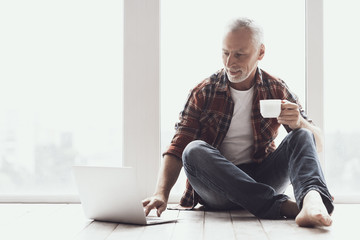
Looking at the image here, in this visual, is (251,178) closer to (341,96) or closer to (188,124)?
(188,124)

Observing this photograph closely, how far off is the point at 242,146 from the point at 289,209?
445 mm

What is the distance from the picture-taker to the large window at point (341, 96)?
119 inches

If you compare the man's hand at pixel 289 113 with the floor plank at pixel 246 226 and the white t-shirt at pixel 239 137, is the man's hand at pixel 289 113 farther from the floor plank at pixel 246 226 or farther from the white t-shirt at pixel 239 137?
the floor plank at pixel 246 226

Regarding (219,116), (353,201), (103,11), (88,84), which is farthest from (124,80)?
(353,201)

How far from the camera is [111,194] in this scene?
6.89 feet

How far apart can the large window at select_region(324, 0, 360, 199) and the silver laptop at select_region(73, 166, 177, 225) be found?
1.23 metres

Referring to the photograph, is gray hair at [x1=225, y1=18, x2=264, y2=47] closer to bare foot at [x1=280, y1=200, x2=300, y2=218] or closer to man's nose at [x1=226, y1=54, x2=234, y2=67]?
man's nose at [x1=226, y1=54, x2=234, y2=67]

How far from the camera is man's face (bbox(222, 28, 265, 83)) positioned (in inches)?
96.3

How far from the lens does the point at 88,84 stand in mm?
3119

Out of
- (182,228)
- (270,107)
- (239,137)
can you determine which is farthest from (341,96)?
(182,228)

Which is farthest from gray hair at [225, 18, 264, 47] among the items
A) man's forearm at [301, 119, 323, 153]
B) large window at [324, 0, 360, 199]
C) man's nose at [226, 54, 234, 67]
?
large window at [324, 0, 360, 199]

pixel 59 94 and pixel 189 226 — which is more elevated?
pixel 59 94

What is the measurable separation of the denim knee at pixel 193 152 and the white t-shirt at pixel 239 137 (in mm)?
281

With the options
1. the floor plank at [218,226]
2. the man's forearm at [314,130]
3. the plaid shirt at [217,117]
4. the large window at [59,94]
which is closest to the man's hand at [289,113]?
the man's forearm at [314,130]
